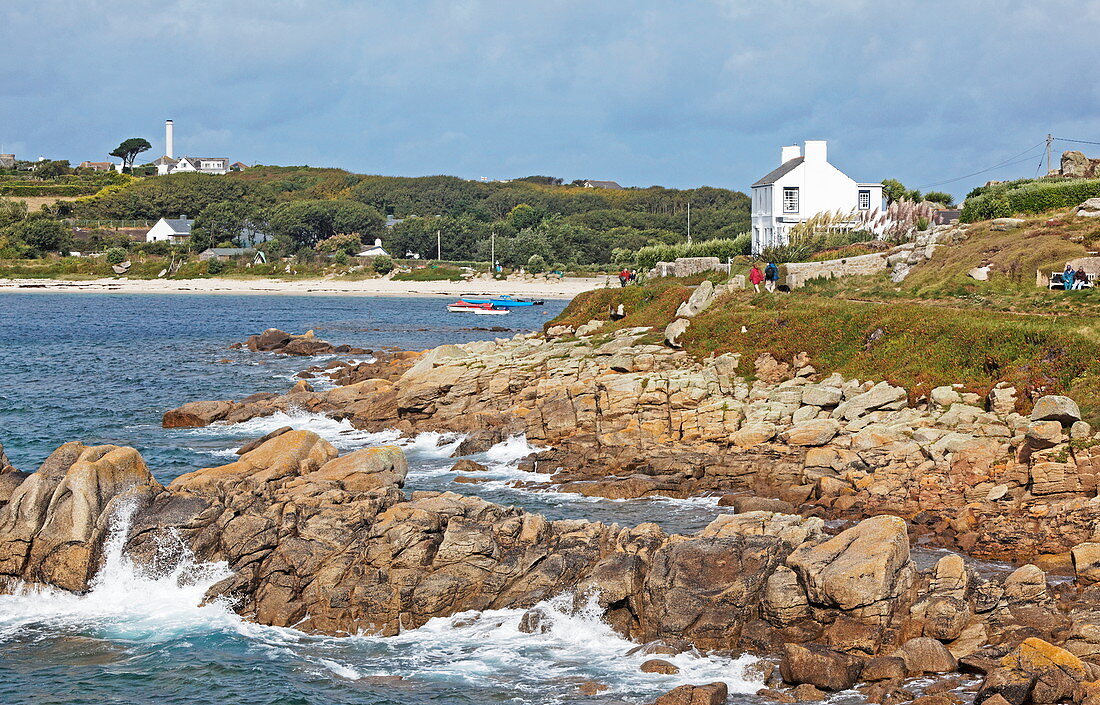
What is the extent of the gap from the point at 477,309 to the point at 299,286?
39.5 meters

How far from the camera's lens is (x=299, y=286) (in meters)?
128

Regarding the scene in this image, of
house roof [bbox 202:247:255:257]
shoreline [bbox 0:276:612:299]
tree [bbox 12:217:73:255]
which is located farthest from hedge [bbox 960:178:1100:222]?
tree [bbox 12:217:73:255]

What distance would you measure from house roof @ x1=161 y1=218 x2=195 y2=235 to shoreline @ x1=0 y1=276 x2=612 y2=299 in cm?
1918

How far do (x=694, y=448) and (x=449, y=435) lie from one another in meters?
8.92

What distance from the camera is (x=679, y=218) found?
516 feet

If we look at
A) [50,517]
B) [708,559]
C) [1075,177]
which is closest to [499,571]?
[708,559]

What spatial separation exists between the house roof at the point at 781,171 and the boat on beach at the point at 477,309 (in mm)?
34392

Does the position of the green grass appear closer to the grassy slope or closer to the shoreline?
the shoreline

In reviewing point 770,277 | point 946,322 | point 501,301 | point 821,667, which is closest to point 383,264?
point 501,301

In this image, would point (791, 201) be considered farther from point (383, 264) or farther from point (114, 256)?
point (114, 256)

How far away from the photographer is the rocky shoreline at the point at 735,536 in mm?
17250

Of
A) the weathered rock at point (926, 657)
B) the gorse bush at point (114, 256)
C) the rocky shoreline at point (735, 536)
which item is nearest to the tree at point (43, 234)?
the gorse bush at point (114, 256)

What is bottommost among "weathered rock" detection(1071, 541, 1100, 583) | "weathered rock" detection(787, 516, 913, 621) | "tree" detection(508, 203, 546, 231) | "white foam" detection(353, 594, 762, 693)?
"white foam" detection(353, 594, 762, 693)

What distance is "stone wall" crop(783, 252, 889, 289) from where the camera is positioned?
45000mm
